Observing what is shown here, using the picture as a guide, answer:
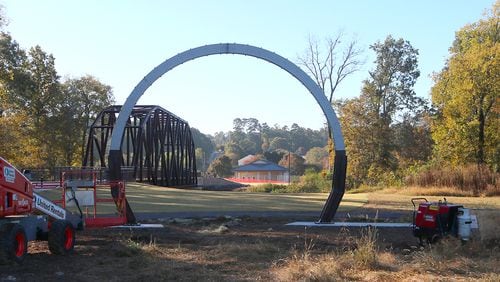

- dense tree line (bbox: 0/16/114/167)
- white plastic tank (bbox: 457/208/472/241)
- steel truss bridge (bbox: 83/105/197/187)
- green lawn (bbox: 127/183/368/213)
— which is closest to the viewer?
white plastic tank (bbox: 457/208/472/241)

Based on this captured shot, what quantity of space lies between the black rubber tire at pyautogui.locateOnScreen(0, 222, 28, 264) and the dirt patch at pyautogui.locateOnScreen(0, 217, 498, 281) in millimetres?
185

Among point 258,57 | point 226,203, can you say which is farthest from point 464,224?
point 226,203

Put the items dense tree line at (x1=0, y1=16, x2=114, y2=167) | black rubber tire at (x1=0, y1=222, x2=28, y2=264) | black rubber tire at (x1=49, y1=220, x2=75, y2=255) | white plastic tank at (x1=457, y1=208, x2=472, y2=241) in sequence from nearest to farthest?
1. black rubber tire at (x1=0, y1=222, x2=28, y2=264)
2. black rubber tire at (x1=49, y1=220, x2=75, y2=255)
3. white plastic tank at (x1=457, y1=208, x2=472, y2=241)
4. dense tree line at (x1=0, y1=16, x2=114, y2=167)

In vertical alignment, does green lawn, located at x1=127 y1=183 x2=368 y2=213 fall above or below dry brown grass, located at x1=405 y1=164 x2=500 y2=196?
below

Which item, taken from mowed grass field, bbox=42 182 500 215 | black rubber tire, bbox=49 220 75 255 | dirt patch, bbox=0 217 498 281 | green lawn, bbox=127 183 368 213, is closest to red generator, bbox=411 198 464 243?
dirt patch, bbox=0 217 498 281

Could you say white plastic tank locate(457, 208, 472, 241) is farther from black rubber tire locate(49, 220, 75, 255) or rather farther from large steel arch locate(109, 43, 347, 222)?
black rubber tire locate(49, 220, 75, 255)

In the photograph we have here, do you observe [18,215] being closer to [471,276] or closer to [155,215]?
[471,276]

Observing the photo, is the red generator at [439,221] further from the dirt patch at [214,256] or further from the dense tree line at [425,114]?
the dense tree line at [425,114]

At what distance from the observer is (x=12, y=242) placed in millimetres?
9836

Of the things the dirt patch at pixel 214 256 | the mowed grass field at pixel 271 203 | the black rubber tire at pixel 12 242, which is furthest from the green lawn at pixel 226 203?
the black rubber tire at pixel 12 242

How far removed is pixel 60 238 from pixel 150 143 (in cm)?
4693

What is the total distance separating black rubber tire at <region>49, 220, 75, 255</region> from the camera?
11242 millimetres

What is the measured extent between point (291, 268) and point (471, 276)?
2.60 meters

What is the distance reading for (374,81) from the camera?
65.3 meters
